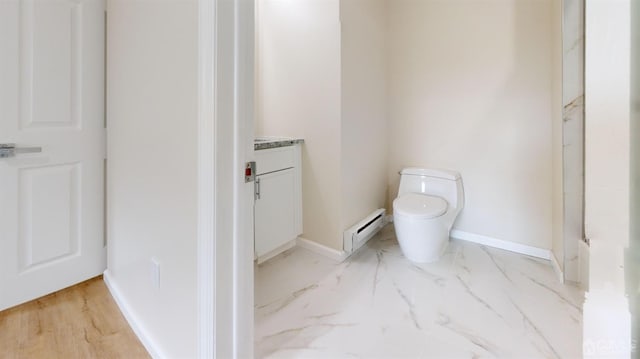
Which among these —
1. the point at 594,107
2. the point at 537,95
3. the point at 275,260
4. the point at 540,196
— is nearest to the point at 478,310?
the point at 540,196

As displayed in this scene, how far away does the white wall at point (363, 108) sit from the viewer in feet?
7.74

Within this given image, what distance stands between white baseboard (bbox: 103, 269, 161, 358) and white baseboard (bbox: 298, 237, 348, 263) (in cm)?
125

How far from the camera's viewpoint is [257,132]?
109 inches

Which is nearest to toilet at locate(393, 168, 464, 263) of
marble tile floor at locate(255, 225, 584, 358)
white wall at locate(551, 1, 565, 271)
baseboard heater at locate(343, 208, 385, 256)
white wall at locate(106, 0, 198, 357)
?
marble tile floor at locate(255, 225, 584, 358)

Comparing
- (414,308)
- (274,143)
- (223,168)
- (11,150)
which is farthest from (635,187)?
(11,150)

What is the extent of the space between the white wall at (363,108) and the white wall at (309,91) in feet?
0.24

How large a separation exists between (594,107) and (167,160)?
1280 mm

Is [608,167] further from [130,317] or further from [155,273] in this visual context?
[130,317]

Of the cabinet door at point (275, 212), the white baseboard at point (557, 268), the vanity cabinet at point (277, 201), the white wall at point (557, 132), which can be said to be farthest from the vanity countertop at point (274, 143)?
the white baseboard at point (557, 268)

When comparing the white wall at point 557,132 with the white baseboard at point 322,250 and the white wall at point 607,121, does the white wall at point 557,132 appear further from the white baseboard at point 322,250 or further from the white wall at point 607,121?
the white wall at point 607,121

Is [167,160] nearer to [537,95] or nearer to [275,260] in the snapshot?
[275,260]

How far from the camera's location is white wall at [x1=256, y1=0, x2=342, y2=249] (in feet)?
7.59

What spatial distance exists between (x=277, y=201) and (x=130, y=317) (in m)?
1.07

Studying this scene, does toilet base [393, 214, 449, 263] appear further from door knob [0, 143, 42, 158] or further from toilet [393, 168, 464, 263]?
door knob [0, 143, 42, 158]
